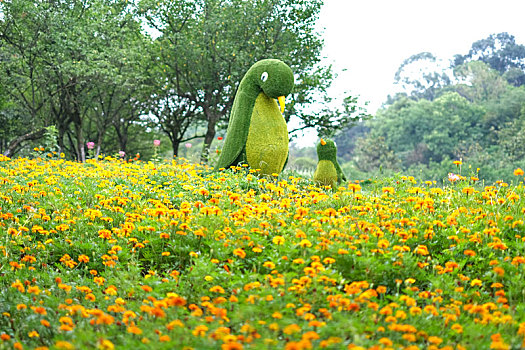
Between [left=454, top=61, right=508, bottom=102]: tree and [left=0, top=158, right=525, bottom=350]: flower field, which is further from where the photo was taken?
[left=454, top=61, right=508, bottom=102]: tree

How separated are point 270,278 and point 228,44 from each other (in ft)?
47.5

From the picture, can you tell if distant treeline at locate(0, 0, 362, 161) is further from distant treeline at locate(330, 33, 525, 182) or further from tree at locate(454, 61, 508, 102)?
tree at locate(454, 61, 508, 102)

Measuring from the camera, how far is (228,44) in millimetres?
16359

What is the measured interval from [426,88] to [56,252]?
218 ft

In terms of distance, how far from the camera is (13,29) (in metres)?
15.9

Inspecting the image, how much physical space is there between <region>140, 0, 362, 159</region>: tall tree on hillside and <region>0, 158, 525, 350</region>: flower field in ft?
40.1

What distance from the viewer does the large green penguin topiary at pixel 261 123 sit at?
28.7ft

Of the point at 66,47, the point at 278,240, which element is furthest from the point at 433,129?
the point at 278,240

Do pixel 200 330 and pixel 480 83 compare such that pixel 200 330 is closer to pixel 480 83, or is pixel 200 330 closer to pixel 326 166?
pixel 326 166

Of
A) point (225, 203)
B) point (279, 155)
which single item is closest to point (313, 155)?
point (279, 155)

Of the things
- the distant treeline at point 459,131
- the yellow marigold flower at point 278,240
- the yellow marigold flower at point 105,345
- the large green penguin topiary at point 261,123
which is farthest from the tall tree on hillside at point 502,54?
the yellow marigold flower at point 105,345

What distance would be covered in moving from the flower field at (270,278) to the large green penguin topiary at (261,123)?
3128 millimetres

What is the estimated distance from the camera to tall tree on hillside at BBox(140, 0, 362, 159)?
54.8 ft

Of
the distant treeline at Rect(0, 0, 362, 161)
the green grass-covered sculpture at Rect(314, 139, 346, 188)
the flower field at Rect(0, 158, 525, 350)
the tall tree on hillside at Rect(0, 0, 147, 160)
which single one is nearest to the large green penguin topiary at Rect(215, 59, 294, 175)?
the green grass-covered sculpture at Rect(314, 139, 346, 188)
